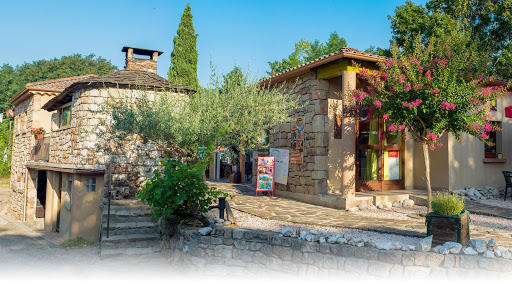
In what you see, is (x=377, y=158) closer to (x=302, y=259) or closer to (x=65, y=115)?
(x=302, y=259)

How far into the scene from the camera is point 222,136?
27.9 feet

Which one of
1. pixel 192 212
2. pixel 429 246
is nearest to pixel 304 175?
pixel 192 212

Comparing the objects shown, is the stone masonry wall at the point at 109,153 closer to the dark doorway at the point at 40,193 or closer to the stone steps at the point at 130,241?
the stone steps at the point at 130,241

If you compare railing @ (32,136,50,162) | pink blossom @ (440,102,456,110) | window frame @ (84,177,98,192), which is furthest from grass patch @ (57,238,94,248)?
pink blossom @ (440,102,456,110)

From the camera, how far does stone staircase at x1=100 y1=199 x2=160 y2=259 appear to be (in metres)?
8.62

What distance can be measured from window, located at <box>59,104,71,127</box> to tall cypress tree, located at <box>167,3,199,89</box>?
8009 millimetres

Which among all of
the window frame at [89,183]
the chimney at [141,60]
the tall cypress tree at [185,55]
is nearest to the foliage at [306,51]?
the tall cypress tree at [185,55]

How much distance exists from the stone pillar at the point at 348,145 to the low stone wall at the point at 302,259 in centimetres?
337

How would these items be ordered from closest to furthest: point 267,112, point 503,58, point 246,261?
point 246,261
point 267,112
point 503,58

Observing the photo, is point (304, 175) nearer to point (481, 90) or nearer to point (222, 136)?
point (222, 136)

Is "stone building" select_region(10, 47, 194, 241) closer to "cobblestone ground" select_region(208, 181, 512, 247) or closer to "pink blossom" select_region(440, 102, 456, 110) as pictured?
"cobblestone ground" select_region(208, 181, 512, 247)

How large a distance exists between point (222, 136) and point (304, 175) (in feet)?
10.7

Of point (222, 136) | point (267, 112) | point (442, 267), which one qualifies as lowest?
point (442, 267)

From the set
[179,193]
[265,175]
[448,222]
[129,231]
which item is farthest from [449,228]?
[129,231]
